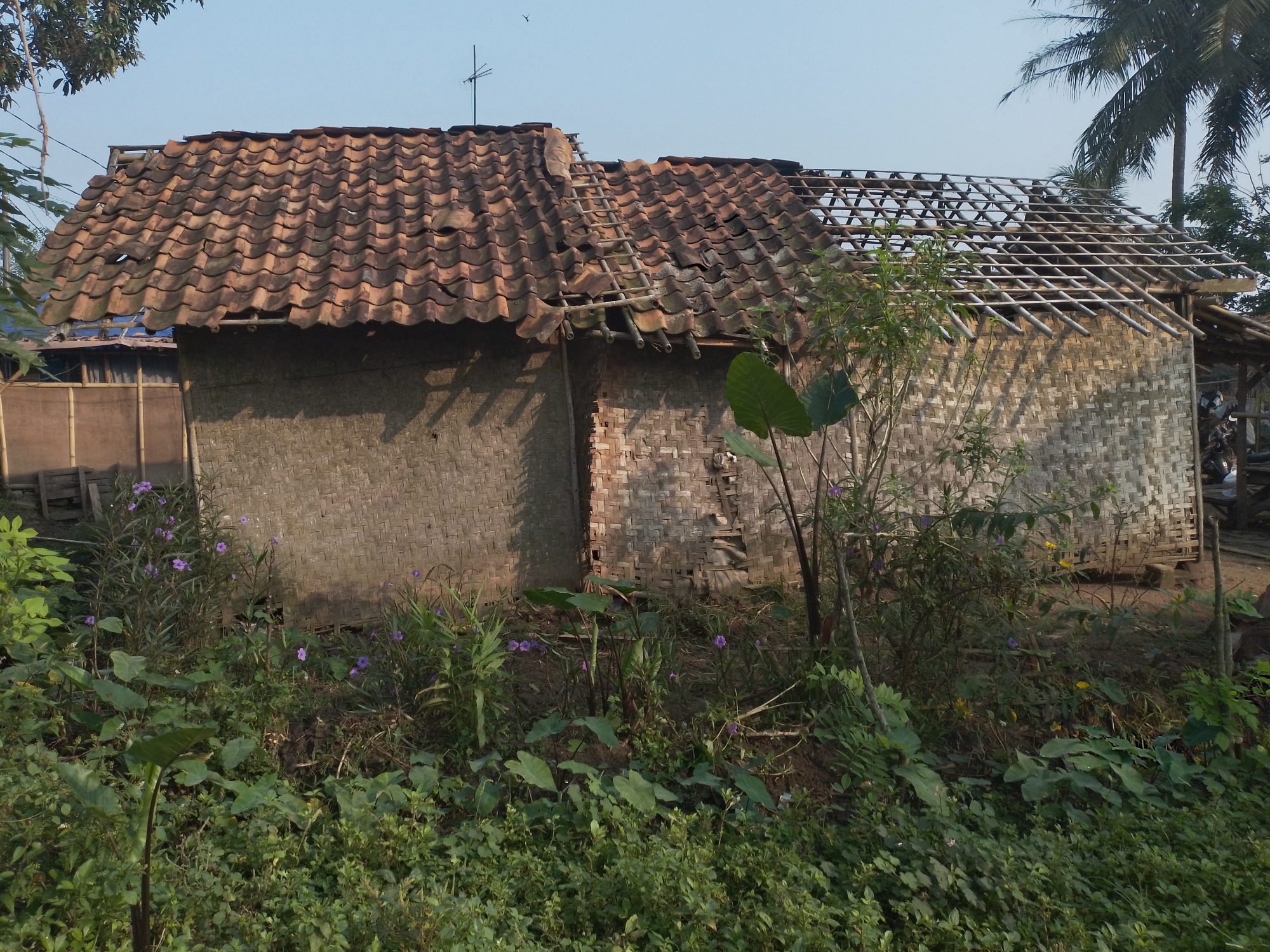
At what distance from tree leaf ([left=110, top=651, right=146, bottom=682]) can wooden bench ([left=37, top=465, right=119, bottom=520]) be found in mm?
6629

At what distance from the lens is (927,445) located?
21.5 ft

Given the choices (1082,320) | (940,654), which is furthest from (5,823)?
(1082,320)

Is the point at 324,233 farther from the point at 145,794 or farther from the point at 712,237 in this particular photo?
the point at 145,794

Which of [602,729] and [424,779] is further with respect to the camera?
[602,729]

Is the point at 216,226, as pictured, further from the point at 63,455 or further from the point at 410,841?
the point at 63,455

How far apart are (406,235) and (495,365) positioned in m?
1.25

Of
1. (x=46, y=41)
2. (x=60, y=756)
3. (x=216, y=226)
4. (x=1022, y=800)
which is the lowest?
(x=1022, y=800)

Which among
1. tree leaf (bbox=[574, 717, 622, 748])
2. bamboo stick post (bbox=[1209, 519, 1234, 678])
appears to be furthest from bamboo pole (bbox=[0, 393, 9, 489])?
bamboo stick post (bbox=[1209, 519, 1234, 678])

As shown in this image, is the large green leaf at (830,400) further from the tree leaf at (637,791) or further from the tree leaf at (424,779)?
the tree leaf at (424,779)

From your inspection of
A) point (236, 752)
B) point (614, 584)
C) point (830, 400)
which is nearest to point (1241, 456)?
point (830, 400)

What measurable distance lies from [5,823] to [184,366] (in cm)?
323

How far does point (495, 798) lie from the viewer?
135 inches

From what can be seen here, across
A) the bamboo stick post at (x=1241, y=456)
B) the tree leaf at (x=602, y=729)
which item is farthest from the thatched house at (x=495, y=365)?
the bamboo stick post at (x=1241, y=456)

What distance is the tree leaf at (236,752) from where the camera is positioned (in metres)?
3.24
